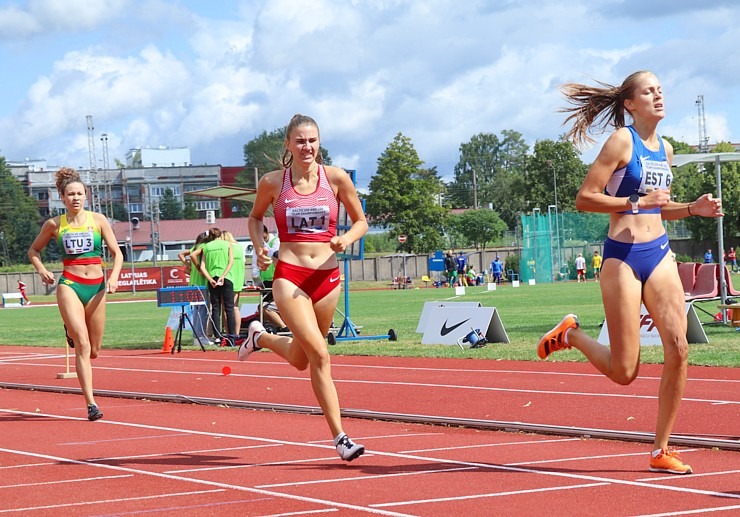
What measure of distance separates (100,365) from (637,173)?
1136 cm

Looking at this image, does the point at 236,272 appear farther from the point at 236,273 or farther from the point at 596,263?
the point at 596,263

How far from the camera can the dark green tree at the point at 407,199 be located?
7700 cm

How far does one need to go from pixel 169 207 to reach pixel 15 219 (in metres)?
33.0

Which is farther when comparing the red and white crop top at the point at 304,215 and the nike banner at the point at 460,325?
the nike banner at the point at 460,325

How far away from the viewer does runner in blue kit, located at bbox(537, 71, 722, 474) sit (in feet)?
21.2

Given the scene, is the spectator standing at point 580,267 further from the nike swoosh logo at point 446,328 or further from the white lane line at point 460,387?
the white lane line at point 460,387

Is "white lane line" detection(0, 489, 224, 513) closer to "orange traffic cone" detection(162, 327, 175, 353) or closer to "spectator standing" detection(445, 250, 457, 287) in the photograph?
"orange traffic cone" detection(162, 327, 175, 353)

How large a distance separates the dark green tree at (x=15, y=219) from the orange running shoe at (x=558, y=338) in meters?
106

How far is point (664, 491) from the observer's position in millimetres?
5961

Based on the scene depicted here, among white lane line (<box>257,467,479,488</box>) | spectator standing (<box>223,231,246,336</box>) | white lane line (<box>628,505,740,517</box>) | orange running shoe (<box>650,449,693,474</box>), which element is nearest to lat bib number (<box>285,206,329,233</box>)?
white lane line (<box>257,467,479,488</box>)

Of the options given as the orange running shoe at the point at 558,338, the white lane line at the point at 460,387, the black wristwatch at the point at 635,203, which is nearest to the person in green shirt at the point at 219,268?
the white lane line at the point at 460,387

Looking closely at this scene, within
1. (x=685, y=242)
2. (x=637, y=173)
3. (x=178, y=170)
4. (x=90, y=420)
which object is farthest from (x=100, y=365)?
(x=178, y=170)

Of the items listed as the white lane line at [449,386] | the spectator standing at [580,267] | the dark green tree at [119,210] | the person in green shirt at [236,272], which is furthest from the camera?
the dark green tree at [119,210]

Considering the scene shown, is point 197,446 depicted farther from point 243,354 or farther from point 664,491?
point 664,491
